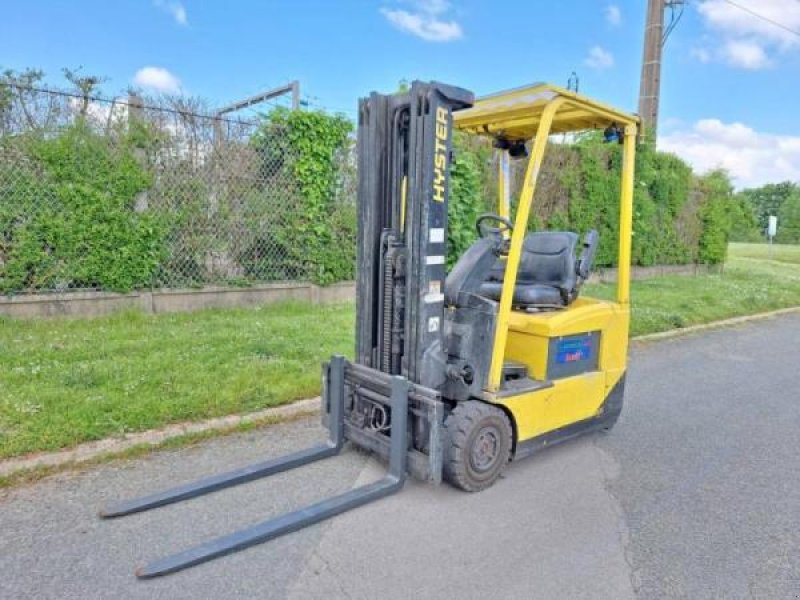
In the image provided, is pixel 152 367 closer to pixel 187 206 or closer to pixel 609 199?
pixel 187 206

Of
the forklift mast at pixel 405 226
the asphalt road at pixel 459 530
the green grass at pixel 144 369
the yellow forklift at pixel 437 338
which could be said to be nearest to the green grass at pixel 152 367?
the green grass at pixel 144 369

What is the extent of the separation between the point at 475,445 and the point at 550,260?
5.59ft

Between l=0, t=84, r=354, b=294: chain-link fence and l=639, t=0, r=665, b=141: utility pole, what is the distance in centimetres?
951

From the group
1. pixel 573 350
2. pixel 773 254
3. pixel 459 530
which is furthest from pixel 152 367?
pixel 773 254

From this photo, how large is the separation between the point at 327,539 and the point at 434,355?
3.93ft

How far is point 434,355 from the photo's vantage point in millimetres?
3557

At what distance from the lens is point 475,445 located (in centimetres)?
347

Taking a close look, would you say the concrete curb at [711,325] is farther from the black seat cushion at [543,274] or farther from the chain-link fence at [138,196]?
the chain-link fence at [138,196]

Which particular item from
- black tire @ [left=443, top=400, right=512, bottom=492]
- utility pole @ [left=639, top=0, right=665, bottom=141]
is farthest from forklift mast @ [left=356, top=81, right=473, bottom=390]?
utility pole @ [left=639, top=0, right=665, bottom=141]

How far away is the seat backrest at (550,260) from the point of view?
174 inches

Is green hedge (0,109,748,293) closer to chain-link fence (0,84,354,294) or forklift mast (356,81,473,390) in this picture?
chain-link fence (0,84,354,294)

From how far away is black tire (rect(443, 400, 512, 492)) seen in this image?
339 cm

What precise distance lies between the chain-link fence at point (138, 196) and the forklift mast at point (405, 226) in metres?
4.56

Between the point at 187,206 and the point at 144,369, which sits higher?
the point at 187,206
